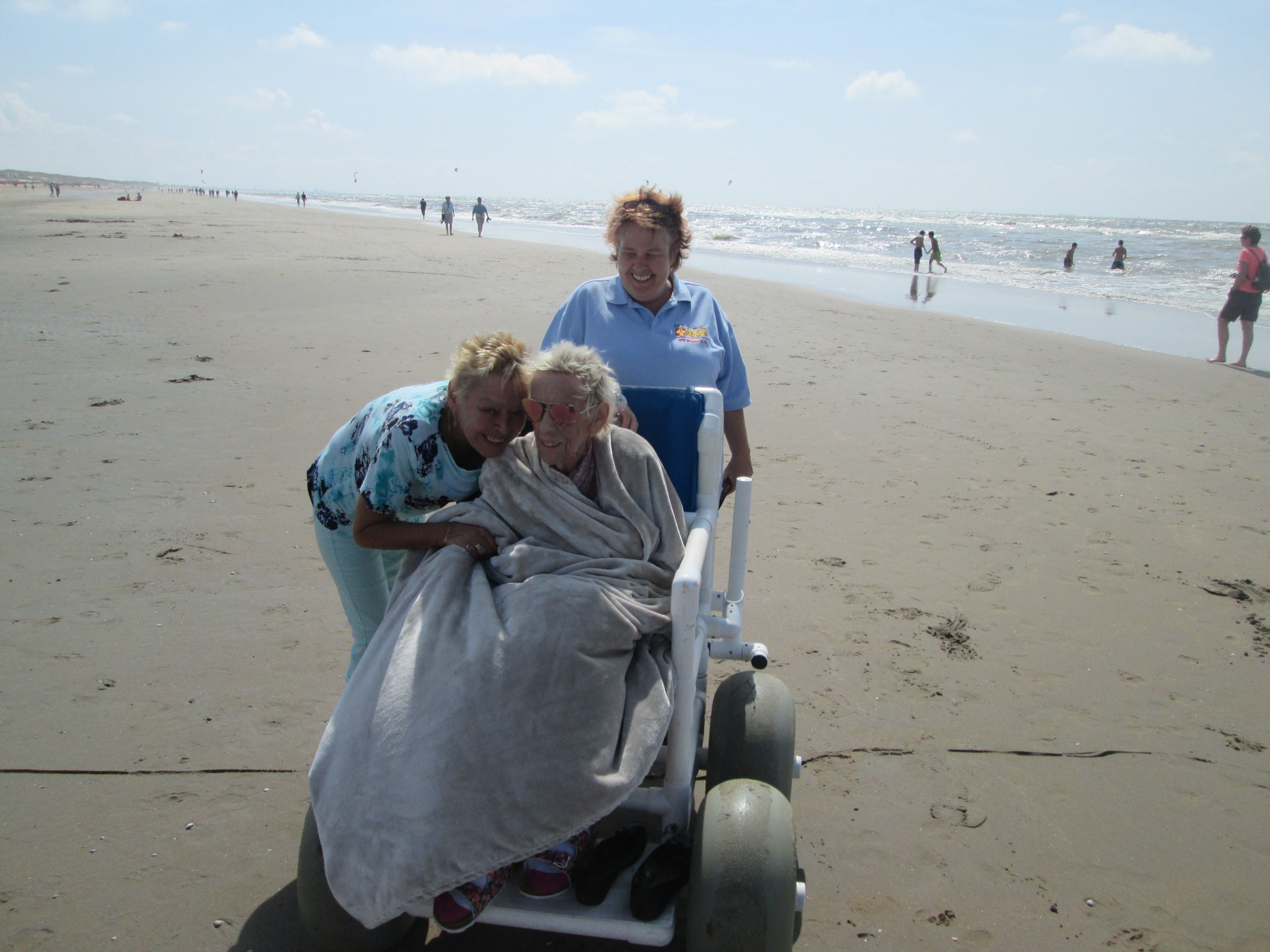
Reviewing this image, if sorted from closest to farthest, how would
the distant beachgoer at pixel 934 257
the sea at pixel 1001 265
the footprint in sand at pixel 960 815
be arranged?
the footprint in sand at pixel 960 815
the sea at pixel 1001 265
the distant beachgoer at pixel 934 257

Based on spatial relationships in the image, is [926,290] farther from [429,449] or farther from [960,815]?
[429,449]

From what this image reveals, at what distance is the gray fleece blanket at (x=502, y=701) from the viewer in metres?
1.66

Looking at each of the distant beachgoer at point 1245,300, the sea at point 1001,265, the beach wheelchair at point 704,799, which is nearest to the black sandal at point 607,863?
the beach wheelchair at point 704,799

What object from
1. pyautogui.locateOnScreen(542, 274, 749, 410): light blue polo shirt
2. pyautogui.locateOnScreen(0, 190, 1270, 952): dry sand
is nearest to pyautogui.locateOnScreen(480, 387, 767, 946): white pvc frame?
pyautogui.locateOnScreen(542, 274, 749, 410): light blue polo shirt

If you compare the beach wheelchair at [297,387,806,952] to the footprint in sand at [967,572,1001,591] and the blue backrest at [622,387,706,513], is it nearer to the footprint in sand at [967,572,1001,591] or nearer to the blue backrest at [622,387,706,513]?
the blue backrest at [622,387,706,513]

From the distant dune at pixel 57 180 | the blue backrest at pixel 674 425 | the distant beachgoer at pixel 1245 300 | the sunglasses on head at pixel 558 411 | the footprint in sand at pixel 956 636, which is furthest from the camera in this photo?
the distant dune at pixel 57 180

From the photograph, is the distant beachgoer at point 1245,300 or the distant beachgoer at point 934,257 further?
the distant beachgoer at point 934,257

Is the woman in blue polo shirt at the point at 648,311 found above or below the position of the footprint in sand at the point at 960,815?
above

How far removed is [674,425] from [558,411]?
0.55 metres

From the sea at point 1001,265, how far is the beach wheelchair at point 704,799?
86 centimetres

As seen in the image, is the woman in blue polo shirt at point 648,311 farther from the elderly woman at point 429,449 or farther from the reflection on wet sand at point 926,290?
the reflection on wet sand at point 926,290

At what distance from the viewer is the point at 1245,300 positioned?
34.9ft

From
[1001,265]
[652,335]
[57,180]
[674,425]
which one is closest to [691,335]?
[652,335]

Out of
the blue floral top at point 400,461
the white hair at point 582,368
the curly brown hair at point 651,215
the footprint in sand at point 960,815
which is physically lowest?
the footprint in sand at point 960,815
